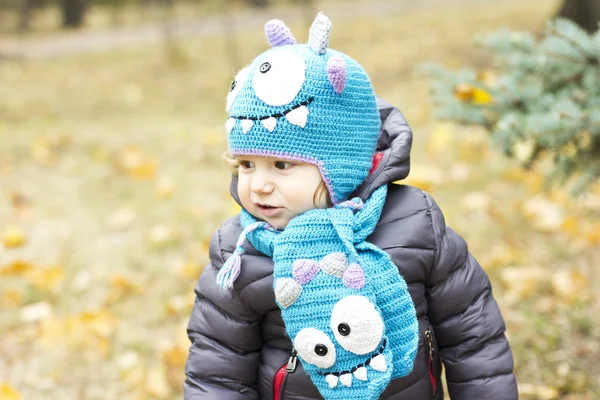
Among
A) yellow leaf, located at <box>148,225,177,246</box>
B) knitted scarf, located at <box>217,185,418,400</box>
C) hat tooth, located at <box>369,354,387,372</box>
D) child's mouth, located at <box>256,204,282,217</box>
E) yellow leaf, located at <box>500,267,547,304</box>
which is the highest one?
child's mouth, located at <box>256,204,282,217</box>

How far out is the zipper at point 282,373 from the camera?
1621 mm

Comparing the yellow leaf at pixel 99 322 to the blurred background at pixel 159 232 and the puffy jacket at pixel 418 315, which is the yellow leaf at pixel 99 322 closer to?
the blurred background at pixel 159 232

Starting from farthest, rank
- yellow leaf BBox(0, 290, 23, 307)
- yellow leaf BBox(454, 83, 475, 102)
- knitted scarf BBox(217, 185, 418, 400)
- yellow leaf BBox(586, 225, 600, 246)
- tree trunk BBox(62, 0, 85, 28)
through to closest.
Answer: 1. tree trunk BBox(62, 0, 85, 28)
2. yellow leaf BBox(586, 225, 600, 246)
3. yellow leaf BBox(0, 290, 23, 307)
4. yellow leaf BBox(454, 83, 475, 102)
5. knitted scarf BBox(217, 185, 418, 400)

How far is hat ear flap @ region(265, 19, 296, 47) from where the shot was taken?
1.56 metres

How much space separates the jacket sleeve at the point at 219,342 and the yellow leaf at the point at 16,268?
2.03 meters

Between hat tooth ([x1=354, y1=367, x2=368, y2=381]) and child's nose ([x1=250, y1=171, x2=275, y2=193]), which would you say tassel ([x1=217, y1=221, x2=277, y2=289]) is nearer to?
child's nose ([x1=250, y1=171, x2=275, y2=193])

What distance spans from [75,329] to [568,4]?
4.52 metres

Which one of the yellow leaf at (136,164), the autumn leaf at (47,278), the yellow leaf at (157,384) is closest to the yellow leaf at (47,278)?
the autumn leaf at (47,278)

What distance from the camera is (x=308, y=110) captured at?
1449 millimetres

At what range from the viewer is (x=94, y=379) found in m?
2.62

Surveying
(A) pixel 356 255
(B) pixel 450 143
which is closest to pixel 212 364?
(A) pixel 356 255

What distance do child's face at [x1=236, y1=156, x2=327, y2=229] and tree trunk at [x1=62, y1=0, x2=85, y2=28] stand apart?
13.6m

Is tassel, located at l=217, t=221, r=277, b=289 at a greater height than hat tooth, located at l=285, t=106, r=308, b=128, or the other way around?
hat tooth, located at l=285, t=106, r=308, b=128

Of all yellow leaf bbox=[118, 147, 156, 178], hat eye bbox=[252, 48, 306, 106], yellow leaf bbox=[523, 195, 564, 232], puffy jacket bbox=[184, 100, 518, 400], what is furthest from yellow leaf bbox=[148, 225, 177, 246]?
hat eye bbox=[252, 48, 306, 106]
